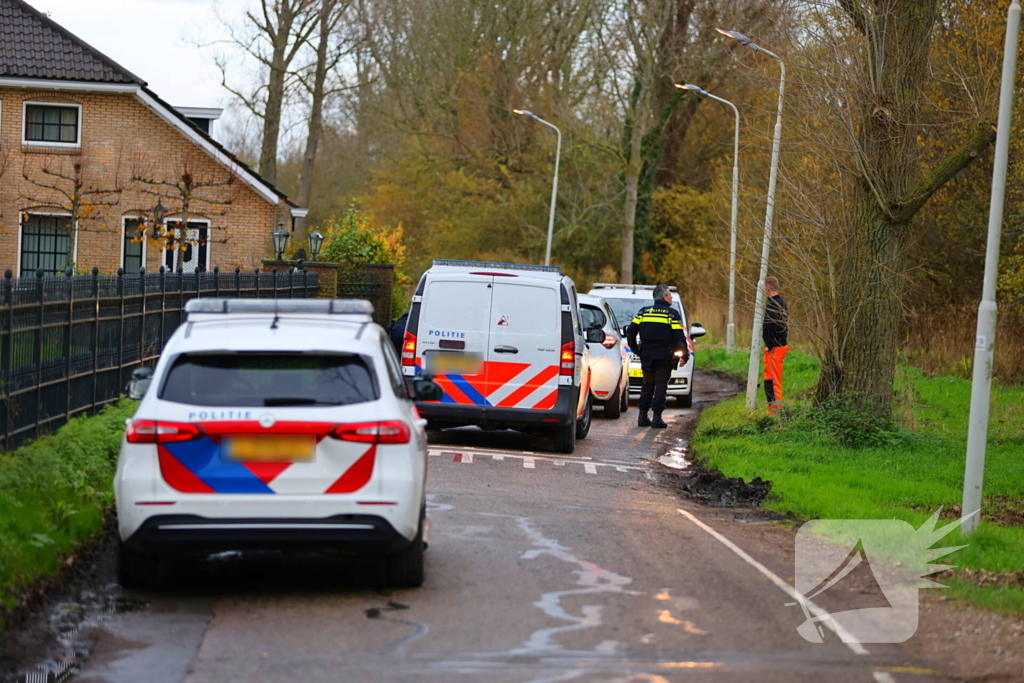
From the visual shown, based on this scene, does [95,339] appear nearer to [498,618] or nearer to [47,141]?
[498,618]

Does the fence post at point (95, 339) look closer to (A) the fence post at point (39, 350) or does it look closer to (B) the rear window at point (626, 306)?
(A) the fence post at point (39, 350)

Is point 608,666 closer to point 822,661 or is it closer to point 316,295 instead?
point 822,661

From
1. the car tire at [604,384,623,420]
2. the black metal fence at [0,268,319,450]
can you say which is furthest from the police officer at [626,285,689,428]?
the black metal fence at [0,268,319,450]

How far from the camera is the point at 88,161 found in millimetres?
31438

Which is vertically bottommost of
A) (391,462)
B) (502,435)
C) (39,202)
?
(502,435)

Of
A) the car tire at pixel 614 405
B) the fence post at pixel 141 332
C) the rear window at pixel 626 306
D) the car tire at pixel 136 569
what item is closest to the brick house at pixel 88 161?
the rear window at pixel 626 306

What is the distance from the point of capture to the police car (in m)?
6.65

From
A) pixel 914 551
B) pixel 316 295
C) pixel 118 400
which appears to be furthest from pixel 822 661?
pixel 316 295

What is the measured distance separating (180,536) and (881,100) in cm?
1179

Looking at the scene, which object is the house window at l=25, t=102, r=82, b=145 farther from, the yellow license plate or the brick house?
the yellow license plate

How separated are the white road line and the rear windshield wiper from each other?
2.99 meters

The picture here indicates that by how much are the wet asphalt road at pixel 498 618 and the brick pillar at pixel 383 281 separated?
64.9 feet

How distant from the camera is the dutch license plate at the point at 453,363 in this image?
559 inches

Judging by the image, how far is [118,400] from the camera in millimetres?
13414
